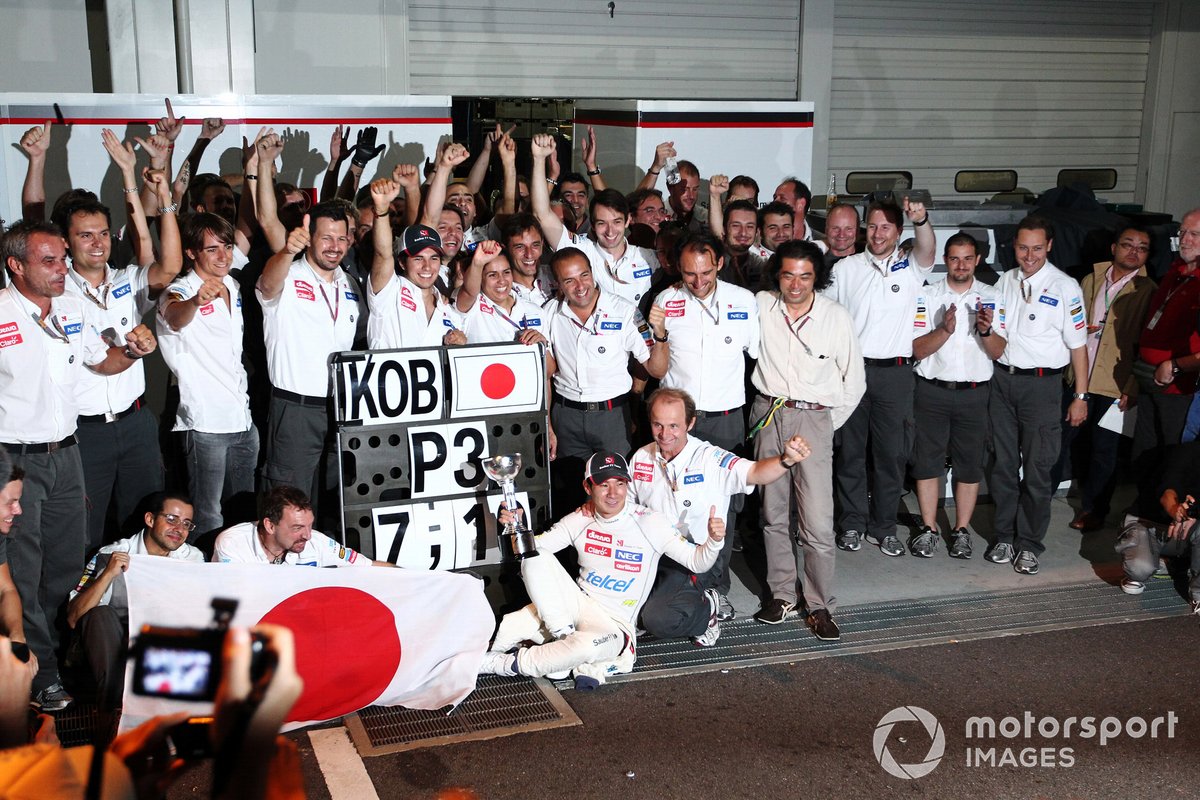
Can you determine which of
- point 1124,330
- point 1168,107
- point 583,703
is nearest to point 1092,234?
point 1124,330

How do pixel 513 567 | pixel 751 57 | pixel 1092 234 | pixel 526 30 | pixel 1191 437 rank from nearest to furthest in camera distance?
pixel 513 567, pixel 1191 437, pixel 1092 234, pixel 526 30, pixel 751 57

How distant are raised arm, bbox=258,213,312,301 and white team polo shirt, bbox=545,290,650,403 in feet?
4.89

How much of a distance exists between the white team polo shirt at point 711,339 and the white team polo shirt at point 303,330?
1817 mm

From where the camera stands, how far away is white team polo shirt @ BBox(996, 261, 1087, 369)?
307 inches

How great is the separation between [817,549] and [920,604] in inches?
34.5

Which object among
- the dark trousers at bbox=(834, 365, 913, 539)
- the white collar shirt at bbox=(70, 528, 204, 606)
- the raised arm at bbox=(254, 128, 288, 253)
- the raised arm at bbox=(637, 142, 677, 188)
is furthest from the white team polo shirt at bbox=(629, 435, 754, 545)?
the raised arm at bbox=(637, 142, 677, 188)

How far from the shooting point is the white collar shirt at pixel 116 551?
6.00 metres

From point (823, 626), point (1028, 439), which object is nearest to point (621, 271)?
point (823, 626)

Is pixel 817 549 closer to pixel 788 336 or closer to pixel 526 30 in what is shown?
pixel 788 336

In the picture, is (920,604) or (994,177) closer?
(920,604)

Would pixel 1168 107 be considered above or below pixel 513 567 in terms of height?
above

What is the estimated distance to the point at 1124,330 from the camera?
838 cm

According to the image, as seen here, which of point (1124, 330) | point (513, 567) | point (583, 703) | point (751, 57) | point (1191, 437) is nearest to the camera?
point (583, 703)

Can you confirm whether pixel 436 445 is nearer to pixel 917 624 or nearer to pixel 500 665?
pixel 500 665
